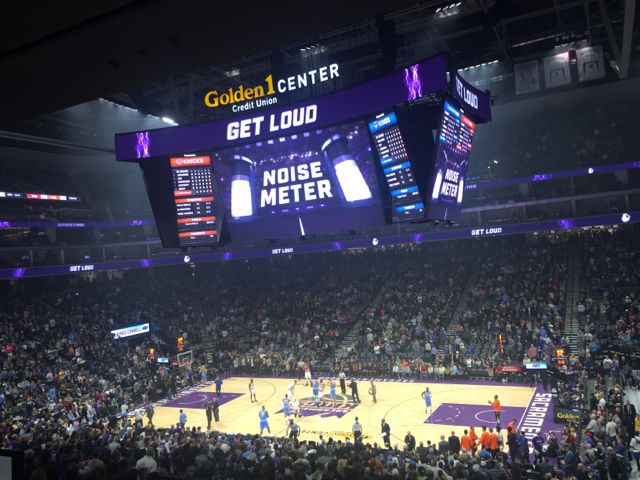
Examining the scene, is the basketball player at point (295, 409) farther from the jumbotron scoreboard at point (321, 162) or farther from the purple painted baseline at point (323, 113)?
the purple painted baseline at point (323, 113)

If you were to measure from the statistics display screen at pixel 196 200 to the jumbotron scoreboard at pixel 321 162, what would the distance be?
0.10 ft

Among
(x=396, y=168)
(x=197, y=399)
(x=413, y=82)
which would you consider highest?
(x=413, y=82)

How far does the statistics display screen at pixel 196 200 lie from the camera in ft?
50.9

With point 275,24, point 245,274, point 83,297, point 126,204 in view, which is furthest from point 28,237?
point 275,24

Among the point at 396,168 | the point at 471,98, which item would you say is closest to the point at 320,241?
the point at 471,98

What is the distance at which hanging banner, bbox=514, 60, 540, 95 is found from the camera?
2995 centimetres

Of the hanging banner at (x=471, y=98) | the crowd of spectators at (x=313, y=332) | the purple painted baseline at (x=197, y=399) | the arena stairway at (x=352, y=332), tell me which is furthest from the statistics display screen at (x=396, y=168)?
the arena stairway at (x=352, y=332)

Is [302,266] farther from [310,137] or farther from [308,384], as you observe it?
[310,137]

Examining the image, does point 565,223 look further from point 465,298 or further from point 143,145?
point 143,145

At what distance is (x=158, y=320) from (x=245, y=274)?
8.16 metres

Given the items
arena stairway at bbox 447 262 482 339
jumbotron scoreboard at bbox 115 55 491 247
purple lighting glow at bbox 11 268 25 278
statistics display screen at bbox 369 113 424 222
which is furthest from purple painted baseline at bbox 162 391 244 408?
statistics display screen at bbox 369 113 424 222

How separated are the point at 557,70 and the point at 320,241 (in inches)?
698

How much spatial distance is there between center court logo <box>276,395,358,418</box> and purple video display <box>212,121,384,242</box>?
9798 mm

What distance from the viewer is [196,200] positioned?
15.5 m
